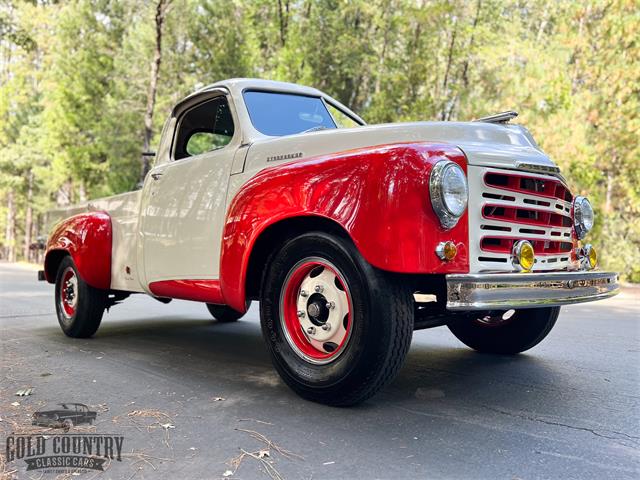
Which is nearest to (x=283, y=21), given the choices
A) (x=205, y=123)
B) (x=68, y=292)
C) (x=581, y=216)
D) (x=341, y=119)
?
(x=341, y=119)

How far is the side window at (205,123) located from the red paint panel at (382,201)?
1541 millimetres

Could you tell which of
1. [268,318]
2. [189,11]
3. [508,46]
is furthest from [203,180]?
[189,11]

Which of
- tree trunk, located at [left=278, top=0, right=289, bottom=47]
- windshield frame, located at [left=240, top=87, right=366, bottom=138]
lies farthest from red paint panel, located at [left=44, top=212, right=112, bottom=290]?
tree trunk, located at [left=278, top=0, right=289, bottom=47]

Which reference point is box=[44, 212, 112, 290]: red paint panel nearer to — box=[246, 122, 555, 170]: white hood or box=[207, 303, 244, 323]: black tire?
box=[207, 303, 244, 323]: black tire

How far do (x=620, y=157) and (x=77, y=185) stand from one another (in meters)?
22.3

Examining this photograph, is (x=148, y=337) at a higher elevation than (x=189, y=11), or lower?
lower

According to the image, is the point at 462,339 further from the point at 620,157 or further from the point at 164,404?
the point at 620,157

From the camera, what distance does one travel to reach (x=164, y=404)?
339 cm

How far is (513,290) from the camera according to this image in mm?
2924

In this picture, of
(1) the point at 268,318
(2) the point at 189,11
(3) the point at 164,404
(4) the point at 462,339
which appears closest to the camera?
(3) the point at 164,404

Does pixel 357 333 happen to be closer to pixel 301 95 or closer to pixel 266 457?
pixel 266 457

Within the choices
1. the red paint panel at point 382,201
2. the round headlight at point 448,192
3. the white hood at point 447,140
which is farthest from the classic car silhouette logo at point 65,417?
the round headlight at point 448,192

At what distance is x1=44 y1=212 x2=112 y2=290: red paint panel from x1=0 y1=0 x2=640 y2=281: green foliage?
33.5 feet

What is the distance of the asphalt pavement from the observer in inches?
98.0
